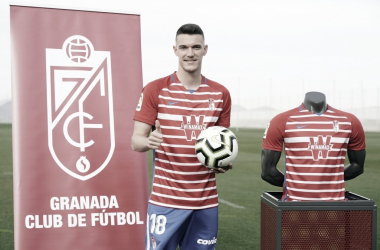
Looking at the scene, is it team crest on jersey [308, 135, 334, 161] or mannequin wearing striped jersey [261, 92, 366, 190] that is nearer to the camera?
team crest on jersey [308, 135, 334, 161]

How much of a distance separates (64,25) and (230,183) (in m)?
6.58

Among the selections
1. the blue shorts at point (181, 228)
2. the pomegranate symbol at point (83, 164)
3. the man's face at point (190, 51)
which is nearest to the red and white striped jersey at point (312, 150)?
the blue shorts at point (181, 228)

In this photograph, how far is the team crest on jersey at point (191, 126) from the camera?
275 centimetres

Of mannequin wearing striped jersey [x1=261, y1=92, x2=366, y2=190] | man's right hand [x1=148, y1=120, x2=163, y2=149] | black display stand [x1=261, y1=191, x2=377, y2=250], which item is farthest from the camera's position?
mannequin wearing striped jersey [x1=261, y1=92, x2=366, y2=190]

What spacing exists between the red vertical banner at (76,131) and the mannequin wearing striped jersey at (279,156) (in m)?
1.33

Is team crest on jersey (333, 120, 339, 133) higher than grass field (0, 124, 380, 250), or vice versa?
team crest on jersey (333, 120, 339, 133)

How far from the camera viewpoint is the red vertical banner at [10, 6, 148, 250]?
3.79 metres

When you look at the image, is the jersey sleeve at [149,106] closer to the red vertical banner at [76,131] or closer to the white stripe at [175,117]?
the white stripe at [175,117]

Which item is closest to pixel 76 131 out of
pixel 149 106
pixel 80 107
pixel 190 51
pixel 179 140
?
pixel 80 107

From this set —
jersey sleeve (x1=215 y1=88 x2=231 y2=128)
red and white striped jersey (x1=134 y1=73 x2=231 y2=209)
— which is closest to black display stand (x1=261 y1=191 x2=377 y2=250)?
red and white striped jersey (x1=134 y1=73 x2=231 y2=209)

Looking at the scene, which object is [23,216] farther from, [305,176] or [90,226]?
[305,176]

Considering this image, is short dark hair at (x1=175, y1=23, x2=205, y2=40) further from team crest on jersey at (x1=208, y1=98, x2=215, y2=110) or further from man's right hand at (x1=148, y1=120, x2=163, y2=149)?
man's right hand at (x1=148, y1=120, x2=163, y2=149)

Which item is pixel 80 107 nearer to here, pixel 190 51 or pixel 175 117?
pixel 175 117

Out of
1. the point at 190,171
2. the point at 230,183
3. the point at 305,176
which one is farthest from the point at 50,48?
the point at 230,183
